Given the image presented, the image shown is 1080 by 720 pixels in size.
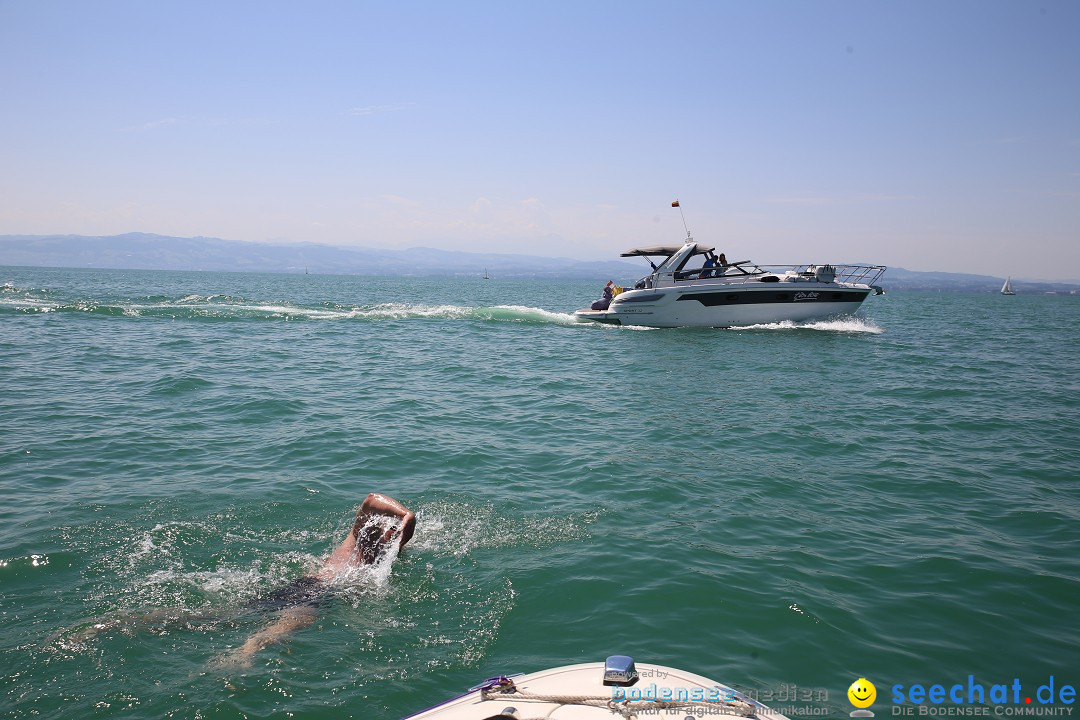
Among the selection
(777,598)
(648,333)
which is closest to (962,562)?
(777,598)

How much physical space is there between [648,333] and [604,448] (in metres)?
17.9

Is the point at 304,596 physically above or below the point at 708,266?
below

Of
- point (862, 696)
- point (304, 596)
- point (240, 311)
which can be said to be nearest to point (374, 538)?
point (304, 596)

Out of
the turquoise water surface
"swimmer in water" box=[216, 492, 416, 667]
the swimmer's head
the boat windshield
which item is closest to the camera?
the turquoise water surface

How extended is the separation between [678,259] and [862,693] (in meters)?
26.0

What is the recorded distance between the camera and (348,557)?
660 cm

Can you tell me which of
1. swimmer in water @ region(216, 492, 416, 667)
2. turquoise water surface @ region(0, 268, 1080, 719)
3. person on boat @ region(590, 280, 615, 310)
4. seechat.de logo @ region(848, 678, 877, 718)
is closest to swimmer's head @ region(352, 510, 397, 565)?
swimmer in water @ region(216, 492, 416, 667)

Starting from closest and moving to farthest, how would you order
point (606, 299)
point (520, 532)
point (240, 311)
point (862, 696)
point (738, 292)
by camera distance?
point (862, 696) < point (520, 532) < point (738, 292) < point (606, 299) < point (240, 311)

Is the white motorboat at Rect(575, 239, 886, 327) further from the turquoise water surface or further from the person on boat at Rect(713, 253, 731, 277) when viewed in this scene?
the turquoise water surface

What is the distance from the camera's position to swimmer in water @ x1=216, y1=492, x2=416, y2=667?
5781 millimetres

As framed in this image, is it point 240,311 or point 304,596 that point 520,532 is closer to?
point 304,596

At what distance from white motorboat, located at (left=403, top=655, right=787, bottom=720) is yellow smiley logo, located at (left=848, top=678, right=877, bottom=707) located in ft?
3.93

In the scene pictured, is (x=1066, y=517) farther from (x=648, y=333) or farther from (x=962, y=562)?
(x=648, y=333)

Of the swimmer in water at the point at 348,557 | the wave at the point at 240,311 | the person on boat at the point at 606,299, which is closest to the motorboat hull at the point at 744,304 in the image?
the person on boat at the point at 606,299
